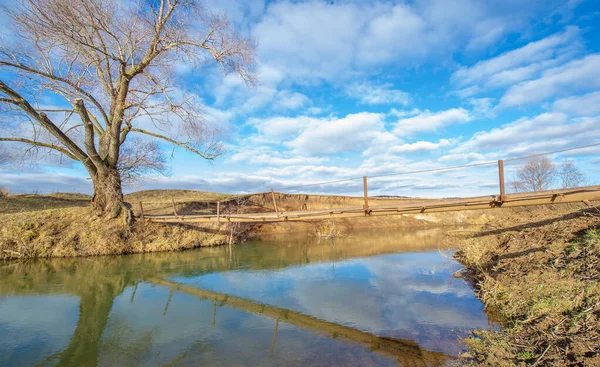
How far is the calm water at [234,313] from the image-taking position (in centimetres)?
491

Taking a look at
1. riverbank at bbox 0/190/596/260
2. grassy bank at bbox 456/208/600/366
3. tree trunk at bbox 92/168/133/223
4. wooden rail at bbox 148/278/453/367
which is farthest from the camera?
tree trunk at bbox 92/168/133/223

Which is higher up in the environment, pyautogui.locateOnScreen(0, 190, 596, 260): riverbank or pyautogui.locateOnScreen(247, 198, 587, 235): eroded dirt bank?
pyautogui.locateOnScreen(0, 190, 596, 260): riverbank

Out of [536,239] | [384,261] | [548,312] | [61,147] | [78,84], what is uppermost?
[78,84]

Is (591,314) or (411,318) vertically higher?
(591,314)

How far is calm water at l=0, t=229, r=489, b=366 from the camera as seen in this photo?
4.91m

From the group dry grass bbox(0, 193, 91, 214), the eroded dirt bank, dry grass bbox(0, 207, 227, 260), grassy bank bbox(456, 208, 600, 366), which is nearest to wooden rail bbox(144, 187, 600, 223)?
grassy bank bbox(456, 208, 600, 366)

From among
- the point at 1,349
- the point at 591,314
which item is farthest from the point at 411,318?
the point at 1,349

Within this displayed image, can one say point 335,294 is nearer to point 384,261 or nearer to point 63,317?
point 384,261

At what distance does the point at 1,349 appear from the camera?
17.0ft

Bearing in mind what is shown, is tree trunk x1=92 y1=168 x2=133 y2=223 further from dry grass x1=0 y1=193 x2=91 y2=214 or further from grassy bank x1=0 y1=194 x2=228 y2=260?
dry grass x1=0 y1=193 x2=91 y2=214

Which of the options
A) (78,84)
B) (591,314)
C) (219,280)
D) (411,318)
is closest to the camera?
(591,314)

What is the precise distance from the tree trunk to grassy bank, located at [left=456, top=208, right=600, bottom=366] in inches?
583

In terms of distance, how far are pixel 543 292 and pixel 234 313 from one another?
19.4 ft

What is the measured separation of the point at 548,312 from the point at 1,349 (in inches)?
345
